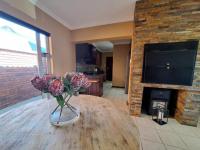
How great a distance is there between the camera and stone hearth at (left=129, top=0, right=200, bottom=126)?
73.8 inches

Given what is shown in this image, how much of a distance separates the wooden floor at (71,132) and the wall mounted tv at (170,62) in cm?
152

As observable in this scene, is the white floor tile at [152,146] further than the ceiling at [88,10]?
No

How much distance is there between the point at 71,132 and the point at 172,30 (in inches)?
98.6

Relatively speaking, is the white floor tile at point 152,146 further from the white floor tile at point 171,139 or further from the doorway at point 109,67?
the doorway at point 109,67

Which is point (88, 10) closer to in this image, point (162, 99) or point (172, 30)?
point (172, 30)

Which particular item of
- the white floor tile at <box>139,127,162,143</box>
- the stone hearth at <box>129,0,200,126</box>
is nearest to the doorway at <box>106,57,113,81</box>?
the stone hearth at <box>129,0,200,126</box>

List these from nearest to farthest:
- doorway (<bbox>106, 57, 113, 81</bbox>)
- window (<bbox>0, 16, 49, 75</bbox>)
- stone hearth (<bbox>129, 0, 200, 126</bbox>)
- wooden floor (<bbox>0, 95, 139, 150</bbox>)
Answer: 1. wooden floor (<bbox>0, 95, 139, 150</bbox>)
2. window (<bbox>0, 16, 49, 75</bbox>)
3. stone hearth (<bbox>129, 0, 200, 126</bbox>)
4. doorway (<bbox>106, 57, 113, 81</bbox>)

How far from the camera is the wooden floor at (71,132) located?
Answer: 649 millimetres

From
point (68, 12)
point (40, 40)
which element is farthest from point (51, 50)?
point (68, 12)

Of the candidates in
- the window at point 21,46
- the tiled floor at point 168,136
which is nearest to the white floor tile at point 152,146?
the tiled floor at point 168,136

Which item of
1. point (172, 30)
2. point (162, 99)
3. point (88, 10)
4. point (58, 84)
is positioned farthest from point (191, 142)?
point (88, 10)

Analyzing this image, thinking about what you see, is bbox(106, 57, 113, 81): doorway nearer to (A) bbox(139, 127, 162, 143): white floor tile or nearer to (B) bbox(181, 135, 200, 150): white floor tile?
(A) bbox(139, 127, 162, 143): white floor tile

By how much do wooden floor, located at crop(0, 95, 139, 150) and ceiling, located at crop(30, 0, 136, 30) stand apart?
2.17 meters

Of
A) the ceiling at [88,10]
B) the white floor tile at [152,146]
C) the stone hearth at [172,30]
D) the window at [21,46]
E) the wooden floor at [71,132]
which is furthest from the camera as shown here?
the ceiling at [88,10]
